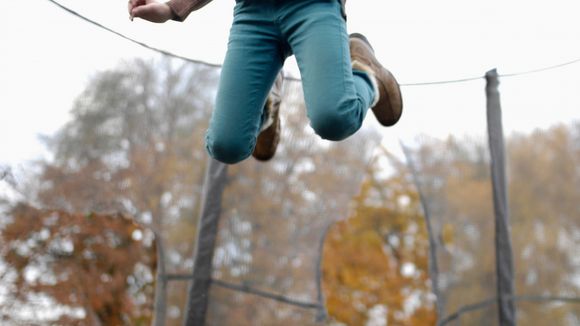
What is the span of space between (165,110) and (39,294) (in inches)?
110

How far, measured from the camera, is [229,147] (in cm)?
138

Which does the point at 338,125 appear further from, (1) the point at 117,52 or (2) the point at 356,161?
(2) the point at 356,161

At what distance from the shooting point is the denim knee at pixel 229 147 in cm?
137

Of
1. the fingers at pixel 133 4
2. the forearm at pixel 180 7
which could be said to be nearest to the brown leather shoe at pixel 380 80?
the forearm at pixel 180 7

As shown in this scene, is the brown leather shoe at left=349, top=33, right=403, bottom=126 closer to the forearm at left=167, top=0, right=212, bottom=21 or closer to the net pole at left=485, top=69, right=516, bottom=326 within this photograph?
the forearm at left=167, top=0, right=212, bottom=21

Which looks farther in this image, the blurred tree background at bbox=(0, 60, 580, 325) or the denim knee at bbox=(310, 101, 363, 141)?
the blurred tree background at bbox=(0, 60, 580, 325)

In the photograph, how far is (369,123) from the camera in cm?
367

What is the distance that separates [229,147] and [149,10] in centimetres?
31

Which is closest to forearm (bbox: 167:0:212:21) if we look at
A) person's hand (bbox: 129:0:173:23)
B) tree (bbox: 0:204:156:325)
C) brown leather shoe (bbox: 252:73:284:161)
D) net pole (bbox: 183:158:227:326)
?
person's hand (bbox: 129:0:173:23)

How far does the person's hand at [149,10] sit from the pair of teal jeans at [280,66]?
144 mm

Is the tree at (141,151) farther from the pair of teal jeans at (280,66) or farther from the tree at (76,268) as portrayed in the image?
the pair of teal jeans at (280,66)

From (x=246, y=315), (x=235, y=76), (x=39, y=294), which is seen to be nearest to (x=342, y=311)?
(x=39, y=294)

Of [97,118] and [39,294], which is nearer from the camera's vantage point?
[97,118]

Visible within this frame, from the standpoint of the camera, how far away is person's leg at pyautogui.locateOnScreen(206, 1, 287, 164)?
1.35 metres
